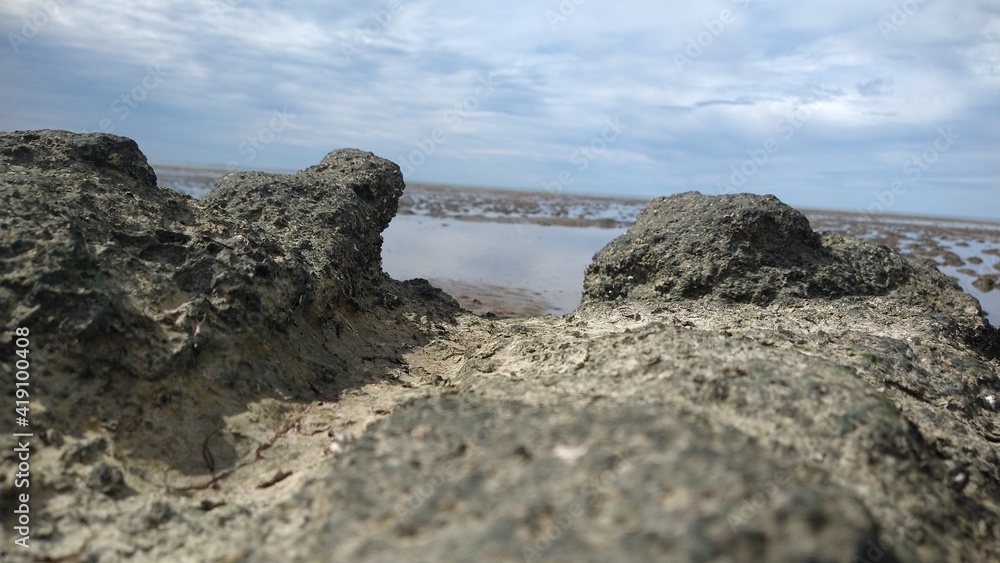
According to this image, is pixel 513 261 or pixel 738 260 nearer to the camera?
pixel 738 260

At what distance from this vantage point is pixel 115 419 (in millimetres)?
3676

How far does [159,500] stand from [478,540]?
6.12 ft

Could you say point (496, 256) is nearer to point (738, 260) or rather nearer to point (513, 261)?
point (513, 261)

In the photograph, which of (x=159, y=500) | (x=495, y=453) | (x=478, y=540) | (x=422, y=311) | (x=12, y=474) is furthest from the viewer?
(x=422, y=311)

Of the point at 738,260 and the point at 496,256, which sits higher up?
the point at 738,260

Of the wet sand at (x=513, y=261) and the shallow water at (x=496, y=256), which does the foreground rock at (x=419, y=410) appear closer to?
the wet sand at (x=513, y=261)

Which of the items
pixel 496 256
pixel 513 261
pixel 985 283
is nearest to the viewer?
pixel 985 283

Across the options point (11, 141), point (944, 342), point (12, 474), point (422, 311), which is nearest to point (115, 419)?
point (12, 474)

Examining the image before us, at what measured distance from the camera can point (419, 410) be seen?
3309 mm

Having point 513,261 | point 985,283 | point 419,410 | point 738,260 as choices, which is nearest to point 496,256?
point 513,261

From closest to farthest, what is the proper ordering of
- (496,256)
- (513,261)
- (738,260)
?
1. (738,260)
2. (513,261)
3. (496,256)

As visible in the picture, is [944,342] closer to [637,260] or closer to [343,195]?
[637,260]

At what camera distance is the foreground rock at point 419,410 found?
2.30 meters

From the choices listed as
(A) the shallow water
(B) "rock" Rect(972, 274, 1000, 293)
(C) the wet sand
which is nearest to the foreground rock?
(C) the wet sand
